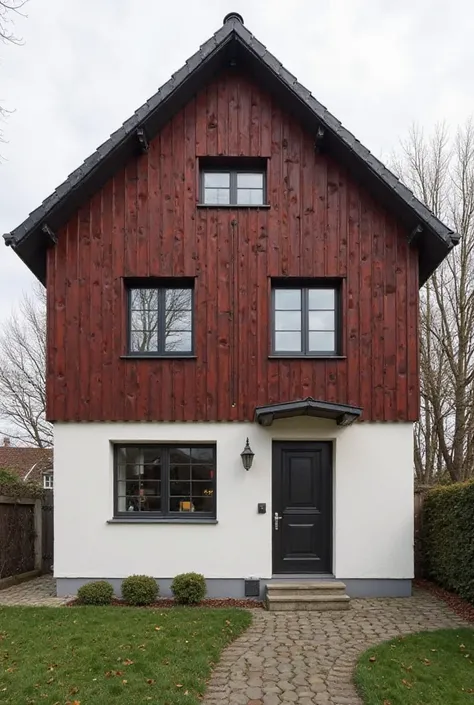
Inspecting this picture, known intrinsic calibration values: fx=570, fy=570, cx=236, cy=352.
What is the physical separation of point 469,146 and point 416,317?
33.6 feet

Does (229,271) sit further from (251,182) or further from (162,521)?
(162,521)

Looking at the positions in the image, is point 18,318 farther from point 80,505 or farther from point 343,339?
point 343,339

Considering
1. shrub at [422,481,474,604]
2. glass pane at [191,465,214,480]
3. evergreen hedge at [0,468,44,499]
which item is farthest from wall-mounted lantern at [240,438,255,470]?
evergreen hedge at [0,468,44,499]

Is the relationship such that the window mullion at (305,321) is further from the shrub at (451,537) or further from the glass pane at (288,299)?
the shrub at (451,537)

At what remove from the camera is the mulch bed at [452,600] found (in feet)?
25.8

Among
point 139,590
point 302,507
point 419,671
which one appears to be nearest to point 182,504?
point 139,590

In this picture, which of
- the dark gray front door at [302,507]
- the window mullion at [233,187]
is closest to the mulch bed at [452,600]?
the dark gray front door at [302,507]

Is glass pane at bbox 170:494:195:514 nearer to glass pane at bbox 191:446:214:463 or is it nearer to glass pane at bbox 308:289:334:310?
glass pane at bbox 191:446:214:463

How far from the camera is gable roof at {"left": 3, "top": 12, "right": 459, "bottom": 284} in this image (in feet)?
29.3

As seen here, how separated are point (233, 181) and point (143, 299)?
2.56 meters

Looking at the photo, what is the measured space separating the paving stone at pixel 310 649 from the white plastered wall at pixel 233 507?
937 millimetres

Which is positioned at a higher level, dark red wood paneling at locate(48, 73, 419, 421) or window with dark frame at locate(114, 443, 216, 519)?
dark red wood paneling at locate(48, 73, 419, 421)

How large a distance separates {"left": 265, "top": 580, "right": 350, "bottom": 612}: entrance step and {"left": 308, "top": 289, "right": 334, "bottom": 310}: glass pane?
4.40 meters

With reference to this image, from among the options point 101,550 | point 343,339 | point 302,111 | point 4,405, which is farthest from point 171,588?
point 4,405
